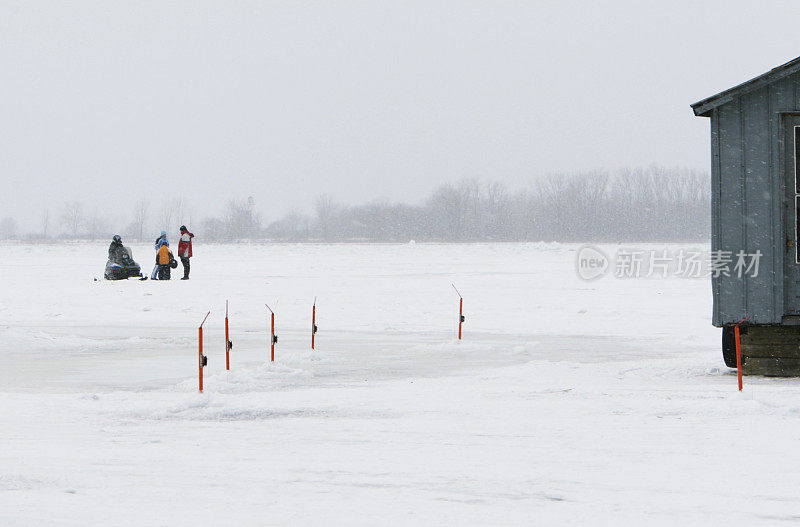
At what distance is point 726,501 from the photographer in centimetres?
617

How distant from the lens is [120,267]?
31.3 metres

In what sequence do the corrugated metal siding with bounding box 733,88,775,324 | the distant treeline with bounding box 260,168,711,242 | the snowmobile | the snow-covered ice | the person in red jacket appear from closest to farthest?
1. the snow-covered ice
2. the corrugated metal siding with bounding box 733,88,775,324
3. the person in red jacket
4. the snowmobile
5. the distant treeline with bounding box 260,168,711,242

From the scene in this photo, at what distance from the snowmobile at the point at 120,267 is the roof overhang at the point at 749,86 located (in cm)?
2269

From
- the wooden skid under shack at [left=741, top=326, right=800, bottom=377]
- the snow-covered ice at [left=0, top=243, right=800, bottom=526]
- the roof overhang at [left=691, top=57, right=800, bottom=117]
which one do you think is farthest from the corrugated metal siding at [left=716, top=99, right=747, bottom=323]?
the snow-covered ice at [left=0, top=243, right=800, bottom=526]

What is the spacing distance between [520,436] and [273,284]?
22.8 metres

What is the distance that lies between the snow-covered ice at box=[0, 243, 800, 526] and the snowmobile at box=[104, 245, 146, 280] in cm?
1102

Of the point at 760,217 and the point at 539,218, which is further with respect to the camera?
the point at 539,218

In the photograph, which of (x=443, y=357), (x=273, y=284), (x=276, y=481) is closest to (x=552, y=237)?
(x=273, y=284)

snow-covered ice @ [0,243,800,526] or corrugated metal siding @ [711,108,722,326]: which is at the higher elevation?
corrugated metal siding @ [711,108,722,326]

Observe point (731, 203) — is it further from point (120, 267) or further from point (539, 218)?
point (539, 218)

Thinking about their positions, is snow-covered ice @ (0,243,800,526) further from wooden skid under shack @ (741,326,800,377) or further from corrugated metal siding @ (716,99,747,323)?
corrugated metal siding @ (716,99,747,323)

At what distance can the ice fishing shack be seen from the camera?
12.1 metres

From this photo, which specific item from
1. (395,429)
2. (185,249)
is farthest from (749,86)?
(185,249)

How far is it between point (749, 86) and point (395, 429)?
662 cm
